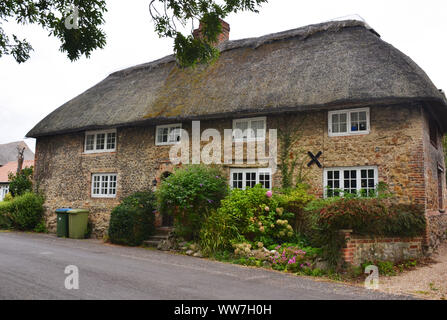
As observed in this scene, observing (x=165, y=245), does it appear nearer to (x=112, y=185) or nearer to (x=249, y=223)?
(x=249, y=223)

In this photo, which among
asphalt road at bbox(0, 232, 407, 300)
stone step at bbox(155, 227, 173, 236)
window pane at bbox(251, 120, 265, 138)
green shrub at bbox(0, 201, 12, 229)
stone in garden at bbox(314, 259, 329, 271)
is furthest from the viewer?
green shrub at bbox(0, 201, 12, 229)

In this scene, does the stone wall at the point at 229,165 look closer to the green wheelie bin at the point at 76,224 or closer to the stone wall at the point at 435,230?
the green wheelie bin at the point at 76,224

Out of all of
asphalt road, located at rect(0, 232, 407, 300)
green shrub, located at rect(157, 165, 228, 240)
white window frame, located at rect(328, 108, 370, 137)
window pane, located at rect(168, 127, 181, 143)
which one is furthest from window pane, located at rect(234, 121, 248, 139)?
asphalt road, located at rect(0, 232, 407, 300)

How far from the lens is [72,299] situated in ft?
18.1

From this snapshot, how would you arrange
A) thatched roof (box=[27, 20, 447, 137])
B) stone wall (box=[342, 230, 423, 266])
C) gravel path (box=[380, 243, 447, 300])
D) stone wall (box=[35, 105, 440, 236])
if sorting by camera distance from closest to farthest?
gravel path (box=[380, 243, 447, 300]) < stone wall (box=[342, 230, 423, 266]) < stone wall (box=[35, 105, 440, 236]) < thatched roof (box=[27, 20, 447, 137])

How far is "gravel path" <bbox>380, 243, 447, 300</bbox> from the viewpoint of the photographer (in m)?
7.14

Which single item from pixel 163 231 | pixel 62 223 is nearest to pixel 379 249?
pixel 163 231

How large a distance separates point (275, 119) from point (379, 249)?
535cm

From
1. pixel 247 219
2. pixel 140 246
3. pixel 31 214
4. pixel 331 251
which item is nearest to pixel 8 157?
pixel 31 214

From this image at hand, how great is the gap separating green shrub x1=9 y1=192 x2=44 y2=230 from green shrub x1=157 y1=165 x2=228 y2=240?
841 cm

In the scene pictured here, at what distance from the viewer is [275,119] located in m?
12.7

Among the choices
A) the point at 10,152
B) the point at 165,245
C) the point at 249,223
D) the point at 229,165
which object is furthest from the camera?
the point at 10,152

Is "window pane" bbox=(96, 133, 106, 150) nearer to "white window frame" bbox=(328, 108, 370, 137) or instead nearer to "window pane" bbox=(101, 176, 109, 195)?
"window pane" bbox=(101, 176, 109, 195)

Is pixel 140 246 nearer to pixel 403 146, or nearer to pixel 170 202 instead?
pixel 170 202
